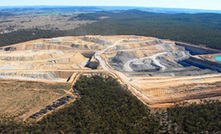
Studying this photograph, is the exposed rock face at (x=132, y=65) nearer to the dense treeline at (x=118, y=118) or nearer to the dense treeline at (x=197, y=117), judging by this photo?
the dense treeline at (x=197, y=117)

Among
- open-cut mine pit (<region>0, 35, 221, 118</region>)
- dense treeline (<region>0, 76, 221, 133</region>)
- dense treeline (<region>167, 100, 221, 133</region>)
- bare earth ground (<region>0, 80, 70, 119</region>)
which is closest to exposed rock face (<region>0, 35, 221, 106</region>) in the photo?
open-cut mine pit (<region>0, 35, 221, 118</region>)

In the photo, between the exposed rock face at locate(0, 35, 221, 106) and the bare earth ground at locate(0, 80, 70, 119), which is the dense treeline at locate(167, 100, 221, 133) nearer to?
the exposed rock face at locate(0, 35, 221, 106)

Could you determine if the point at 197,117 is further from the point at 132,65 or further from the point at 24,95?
the point at 24,95

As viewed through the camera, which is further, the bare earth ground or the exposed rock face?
the exposed rock face

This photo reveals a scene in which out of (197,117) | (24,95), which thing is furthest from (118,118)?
(24,95)

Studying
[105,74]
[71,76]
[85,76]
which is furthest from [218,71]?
[71,76]

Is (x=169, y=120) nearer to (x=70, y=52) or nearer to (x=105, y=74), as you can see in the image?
(x=105, y=74)
